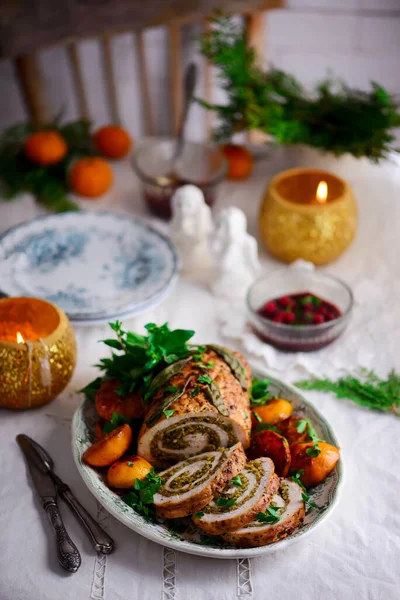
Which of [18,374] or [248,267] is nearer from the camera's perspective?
[18,374]

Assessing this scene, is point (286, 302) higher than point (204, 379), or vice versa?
point (204, 379)

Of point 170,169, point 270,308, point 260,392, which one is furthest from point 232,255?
point 170,169

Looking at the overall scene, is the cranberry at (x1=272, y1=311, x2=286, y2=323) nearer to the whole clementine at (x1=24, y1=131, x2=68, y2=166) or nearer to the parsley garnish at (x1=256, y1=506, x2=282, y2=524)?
the parsley garnish at (x1=256, y1=506, x2=282, y2=524)

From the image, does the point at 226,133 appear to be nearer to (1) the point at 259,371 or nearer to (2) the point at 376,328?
(2) the point at 376,328

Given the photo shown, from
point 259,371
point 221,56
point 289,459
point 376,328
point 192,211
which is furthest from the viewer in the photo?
point 221,56

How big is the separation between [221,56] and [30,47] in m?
0.65

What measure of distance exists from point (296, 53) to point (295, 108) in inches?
47.4

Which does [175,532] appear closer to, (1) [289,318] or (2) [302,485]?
(2) [302,485]

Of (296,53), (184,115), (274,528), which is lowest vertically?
(296,53)

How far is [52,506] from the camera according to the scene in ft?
2.95

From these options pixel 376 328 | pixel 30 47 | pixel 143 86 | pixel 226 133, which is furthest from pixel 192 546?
pixel 143 86

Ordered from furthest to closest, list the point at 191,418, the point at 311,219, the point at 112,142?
the point at 112,142, the point at 311,219, the point at 191,418

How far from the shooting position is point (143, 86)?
2.16 metres

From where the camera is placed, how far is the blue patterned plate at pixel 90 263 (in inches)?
51.1
